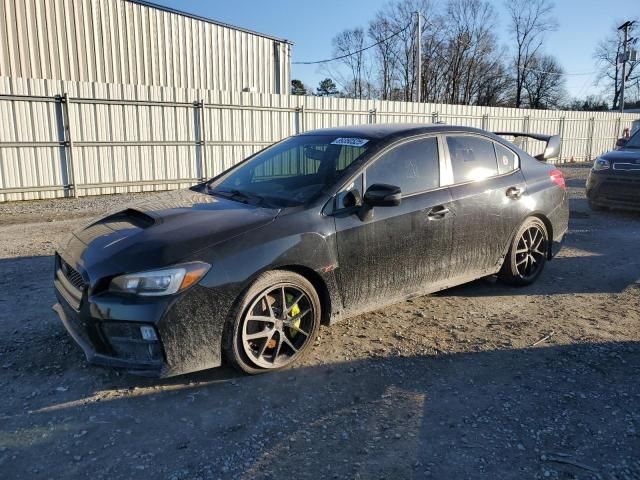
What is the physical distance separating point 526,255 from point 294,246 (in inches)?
115

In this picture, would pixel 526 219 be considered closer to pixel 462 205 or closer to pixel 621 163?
pixel 462 205

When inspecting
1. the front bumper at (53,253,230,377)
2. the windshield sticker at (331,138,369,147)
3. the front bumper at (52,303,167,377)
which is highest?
the windshield sticker at (331,138,369,147)

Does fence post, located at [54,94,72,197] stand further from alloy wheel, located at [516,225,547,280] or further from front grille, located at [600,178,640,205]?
front grille, located at [600,178,640,205]

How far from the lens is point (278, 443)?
2.64 m

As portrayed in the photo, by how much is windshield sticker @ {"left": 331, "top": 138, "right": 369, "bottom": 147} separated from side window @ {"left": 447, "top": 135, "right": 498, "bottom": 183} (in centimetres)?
89

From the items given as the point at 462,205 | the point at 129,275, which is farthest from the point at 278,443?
the point at 462,205

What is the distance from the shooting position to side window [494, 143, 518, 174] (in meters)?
4.90

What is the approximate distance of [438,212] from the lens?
4.15 m

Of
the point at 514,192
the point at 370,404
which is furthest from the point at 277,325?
the point at 514,192

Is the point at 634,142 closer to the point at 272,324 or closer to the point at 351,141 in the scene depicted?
the point at 351,141

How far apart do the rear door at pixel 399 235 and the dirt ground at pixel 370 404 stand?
43cm

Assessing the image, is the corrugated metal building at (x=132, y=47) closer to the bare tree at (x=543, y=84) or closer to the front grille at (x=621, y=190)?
the front grille at (x=621, y=190)

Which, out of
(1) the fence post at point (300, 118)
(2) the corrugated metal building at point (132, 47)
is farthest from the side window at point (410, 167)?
(2) the corrugated metal building at point (132, 47)

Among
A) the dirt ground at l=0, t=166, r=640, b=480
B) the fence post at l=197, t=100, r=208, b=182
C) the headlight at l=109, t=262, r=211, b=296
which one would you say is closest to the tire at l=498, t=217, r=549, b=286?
the dirt ground at l=0, t=166, r=640, b=480
